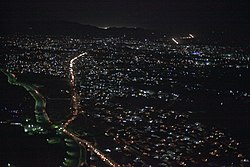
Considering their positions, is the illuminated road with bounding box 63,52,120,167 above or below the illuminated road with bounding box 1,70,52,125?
below

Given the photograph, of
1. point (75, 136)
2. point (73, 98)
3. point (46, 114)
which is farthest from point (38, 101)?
point (75, 136)

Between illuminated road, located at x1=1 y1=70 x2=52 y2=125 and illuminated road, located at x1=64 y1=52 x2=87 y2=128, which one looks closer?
illuminated road, located at x1=1 y1=70 x2=52 y2=125

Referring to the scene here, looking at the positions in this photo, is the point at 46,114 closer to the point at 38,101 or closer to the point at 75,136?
the point at 38,101

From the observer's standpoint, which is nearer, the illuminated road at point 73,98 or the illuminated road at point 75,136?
the illuminated road at point 75,136

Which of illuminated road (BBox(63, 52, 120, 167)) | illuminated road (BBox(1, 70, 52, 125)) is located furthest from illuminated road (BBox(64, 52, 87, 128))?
illuminated road (BBox(1, 70, 52, 125))

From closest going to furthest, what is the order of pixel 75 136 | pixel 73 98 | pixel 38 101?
pixel 75 136 → pixel 38 101 → pixel 73 98

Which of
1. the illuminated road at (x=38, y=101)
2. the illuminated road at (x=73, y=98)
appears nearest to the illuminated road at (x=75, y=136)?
the illuminated road at (x=73, y=98)

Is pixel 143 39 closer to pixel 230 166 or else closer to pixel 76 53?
pixel 76 53

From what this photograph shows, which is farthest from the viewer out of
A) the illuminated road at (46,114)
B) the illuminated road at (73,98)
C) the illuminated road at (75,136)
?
the illuminated road at (73,98)

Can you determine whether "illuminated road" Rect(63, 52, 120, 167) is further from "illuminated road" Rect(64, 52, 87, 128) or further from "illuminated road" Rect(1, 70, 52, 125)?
"illuminated road" Rect(1, 70, 52, 125)

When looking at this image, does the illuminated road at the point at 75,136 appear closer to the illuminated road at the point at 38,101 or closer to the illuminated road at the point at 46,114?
the illuminated road at the point at 46,114

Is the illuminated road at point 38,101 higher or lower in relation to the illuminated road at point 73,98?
higher
